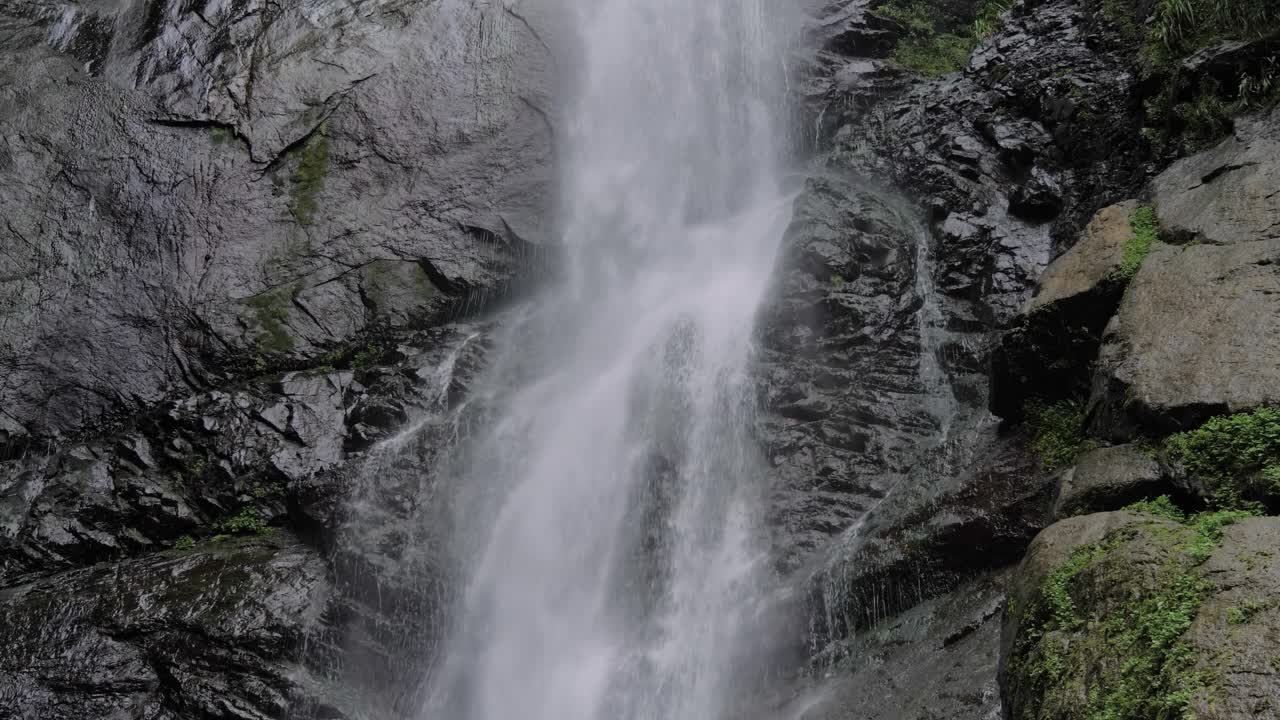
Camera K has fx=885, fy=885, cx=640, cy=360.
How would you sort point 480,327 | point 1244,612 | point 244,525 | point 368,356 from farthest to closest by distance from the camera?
point 480,327 → point 368,356 → point 244,525 → point 1244,612

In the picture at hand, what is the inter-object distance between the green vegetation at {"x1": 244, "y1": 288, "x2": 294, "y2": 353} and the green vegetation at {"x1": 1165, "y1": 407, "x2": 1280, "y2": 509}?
11620mm

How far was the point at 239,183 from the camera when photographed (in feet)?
47.9

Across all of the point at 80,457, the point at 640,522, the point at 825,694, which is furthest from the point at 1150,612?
the point at 80,457

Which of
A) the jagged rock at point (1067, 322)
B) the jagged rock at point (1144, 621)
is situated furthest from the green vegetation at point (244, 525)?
the jagged rock at point (1144, 621)

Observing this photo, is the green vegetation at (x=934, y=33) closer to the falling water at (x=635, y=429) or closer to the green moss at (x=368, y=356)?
the falling water at (x=635, y=429)

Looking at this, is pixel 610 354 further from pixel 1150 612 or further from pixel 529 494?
pixel 1150 612

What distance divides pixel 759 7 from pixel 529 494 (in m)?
11.0

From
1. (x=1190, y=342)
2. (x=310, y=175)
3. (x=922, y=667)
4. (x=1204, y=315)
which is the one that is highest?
(x=310, y=175)

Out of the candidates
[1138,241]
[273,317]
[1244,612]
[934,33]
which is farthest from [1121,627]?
[934,33]

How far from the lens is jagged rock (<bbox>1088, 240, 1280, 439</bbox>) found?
224 inches

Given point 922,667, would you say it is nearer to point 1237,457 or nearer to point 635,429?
point 1237,457

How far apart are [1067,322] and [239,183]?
12.7 m

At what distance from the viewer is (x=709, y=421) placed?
35.4ft

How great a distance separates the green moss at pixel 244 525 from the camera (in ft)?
37.4
